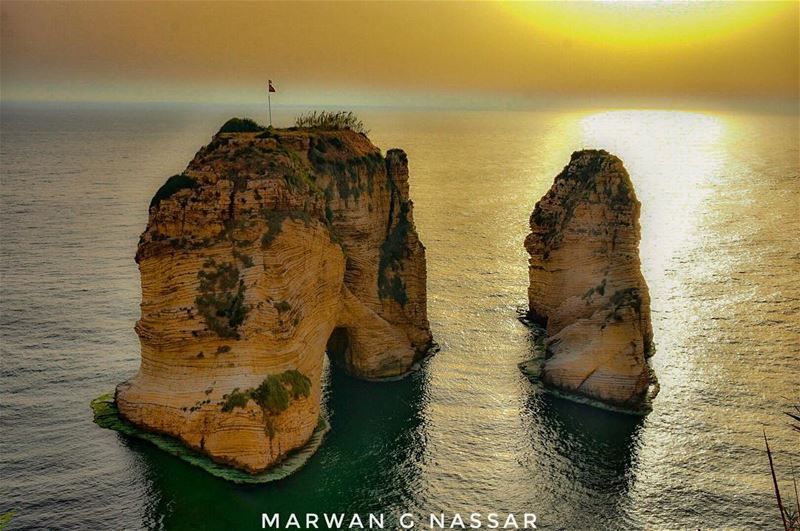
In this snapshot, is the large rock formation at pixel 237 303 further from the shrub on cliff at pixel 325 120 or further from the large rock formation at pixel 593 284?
the large rock formation at pixel 593 284

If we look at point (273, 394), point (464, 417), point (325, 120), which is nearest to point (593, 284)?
point (464, 417)

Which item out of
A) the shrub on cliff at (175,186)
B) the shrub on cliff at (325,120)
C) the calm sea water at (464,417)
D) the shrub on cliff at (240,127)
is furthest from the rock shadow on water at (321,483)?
the shrub on cliff at (325,120)

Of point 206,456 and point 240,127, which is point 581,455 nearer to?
point 206,456

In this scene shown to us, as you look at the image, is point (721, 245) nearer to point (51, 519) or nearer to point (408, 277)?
point (408, 277)

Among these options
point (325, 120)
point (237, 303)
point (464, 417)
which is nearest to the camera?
point (237, 303)

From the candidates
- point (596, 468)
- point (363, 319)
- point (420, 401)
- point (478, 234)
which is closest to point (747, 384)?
point (596, 468)

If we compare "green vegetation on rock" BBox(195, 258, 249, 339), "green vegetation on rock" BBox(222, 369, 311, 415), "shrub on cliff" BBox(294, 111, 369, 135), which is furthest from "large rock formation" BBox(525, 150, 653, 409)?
"green vegetation on rock" BBox(195, 258, 249, 339)
